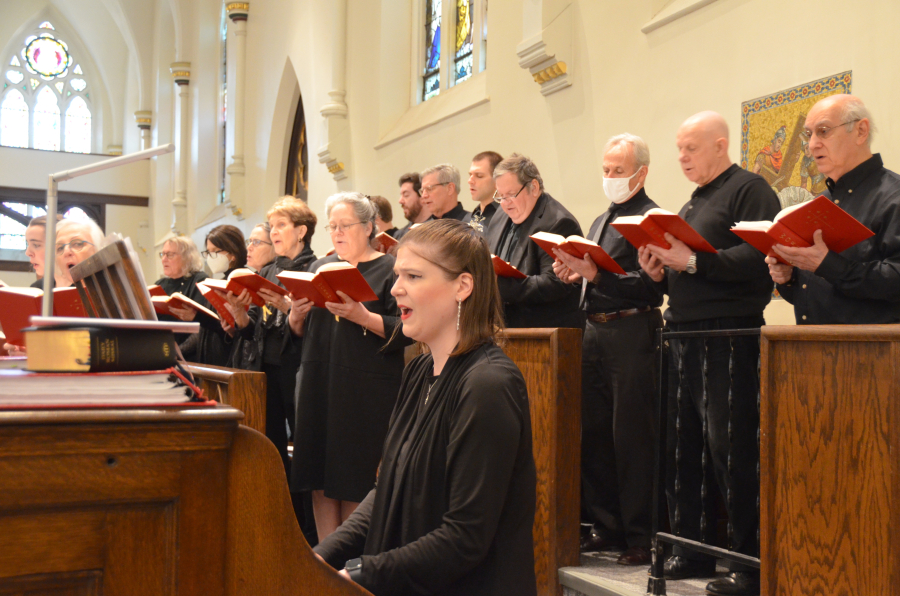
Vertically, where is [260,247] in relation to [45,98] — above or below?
below

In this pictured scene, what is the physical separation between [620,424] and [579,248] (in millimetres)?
713

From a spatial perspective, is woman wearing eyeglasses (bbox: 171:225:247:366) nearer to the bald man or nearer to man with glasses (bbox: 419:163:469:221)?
man with glasses (bbox: 419:163:469:221)

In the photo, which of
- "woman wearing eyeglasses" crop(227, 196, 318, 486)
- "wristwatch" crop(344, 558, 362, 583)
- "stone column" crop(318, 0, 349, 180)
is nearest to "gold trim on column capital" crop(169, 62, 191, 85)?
"stone column" crop(318, 0, 349, 180)

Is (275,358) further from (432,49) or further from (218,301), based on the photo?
(432,49)

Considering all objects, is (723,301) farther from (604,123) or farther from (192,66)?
(192,66)

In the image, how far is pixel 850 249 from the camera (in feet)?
8.98

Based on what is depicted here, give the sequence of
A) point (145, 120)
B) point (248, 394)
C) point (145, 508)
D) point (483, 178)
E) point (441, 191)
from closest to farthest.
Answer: point (145, 508) → point (248, 394) → point (483, 178) → point (441, 191) → point (145, 120)

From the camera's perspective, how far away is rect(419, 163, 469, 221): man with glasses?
4.98 m

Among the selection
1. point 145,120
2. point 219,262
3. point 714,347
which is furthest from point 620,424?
point 145,120

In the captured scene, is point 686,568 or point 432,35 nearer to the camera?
point 686,568

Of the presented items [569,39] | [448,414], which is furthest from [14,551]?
[569,39]

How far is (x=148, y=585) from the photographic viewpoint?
1.00m

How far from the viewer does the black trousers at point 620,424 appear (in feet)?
10.9

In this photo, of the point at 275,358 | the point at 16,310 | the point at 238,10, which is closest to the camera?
the point at 16,310
